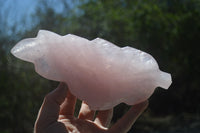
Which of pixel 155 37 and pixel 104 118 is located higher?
pixel 104 118

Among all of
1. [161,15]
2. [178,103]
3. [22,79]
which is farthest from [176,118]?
Result: [22,79]

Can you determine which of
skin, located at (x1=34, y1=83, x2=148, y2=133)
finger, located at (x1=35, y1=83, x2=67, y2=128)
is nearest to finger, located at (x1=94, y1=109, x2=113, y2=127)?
skin, located at (x1=34, y1=83, x2=148, y2=133)

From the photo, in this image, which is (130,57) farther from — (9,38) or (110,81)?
(9,38)

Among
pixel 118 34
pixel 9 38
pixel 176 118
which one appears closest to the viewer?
pixel 9 38

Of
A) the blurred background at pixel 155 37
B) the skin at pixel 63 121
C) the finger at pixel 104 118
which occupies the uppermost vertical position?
the skin at pixel 63 121

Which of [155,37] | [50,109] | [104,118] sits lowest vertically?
[155,37]

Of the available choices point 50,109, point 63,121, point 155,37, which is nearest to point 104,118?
point 63,121

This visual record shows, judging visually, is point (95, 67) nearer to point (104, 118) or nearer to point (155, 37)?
point (104, 118)

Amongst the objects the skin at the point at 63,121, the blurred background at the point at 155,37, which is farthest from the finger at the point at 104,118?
the blurred background at the point at 155,37

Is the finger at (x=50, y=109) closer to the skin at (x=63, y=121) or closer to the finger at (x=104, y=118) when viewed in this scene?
the skin at (x=63, y=121)
